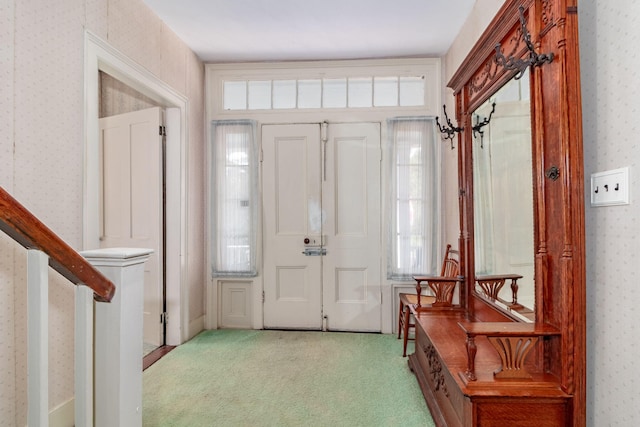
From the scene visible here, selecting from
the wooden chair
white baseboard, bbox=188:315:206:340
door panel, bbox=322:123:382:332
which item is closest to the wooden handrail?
the wooden chair

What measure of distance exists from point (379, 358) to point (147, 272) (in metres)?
2.14

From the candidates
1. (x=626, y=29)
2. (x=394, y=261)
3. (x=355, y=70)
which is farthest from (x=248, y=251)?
(x=626, y=29)

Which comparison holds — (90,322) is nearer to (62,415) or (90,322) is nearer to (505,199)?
(62,415)

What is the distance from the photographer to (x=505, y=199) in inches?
78.5

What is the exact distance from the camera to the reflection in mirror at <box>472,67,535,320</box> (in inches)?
68.6

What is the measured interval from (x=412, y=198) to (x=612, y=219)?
239 centimetres

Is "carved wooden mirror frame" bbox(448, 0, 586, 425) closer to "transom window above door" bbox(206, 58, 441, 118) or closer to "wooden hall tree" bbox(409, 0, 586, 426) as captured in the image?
"wooden hall tree" bbox(409, 0, 586, 426)

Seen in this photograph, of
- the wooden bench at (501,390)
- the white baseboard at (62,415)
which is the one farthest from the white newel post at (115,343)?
the wooden bench at (501,390)

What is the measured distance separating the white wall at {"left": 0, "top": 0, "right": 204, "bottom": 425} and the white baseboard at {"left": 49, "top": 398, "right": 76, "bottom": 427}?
3 cm

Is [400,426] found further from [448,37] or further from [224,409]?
[448,37]

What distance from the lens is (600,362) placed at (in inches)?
53.6

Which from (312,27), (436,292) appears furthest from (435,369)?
(312,27)

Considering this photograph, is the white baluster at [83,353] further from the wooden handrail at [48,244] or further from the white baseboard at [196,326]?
the white baseboard at [196,326]

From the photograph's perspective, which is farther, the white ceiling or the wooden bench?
the white ceiling
